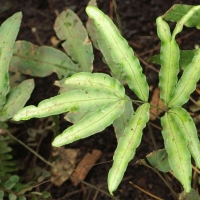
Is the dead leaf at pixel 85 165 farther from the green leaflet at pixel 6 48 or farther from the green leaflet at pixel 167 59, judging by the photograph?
the green leaflet at pixel 167 59

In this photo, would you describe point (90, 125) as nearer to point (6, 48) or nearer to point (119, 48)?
point (119, 48)

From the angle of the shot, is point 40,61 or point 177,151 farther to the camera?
point 40,61

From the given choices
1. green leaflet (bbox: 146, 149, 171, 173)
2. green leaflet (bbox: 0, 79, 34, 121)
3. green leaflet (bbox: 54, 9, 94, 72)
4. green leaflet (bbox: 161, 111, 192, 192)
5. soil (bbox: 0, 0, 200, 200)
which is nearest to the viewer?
green leaflet (bbox: 161, 111, 192, 192)

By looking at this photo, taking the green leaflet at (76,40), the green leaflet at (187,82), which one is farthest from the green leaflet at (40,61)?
the green leaflet at (187,82)

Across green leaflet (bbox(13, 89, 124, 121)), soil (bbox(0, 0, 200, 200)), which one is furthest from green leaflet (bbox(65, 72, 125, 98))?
soil (bbox(0, 0, 200, 200))

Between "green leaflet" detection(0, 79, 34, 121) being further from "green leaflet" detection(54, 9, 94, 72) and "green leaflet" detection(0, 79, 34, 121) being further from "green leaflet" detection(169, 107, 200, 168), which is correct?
"green leaflet" detection(169, 107, 200, 168)

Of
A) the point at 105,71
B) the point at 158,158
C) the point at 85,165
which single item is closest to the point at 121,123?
the point at 158,158
